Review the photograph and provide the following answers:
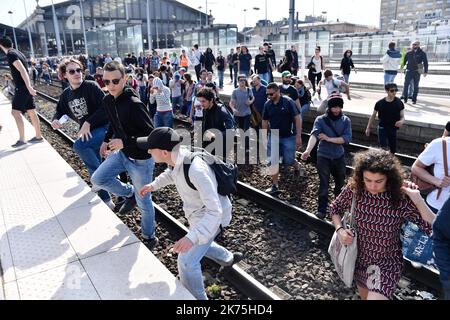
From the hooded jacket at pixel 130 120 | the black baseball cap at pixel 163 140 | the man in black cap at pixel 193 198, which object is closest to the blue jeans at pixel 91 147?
the hooded jacket at pixel 130 120

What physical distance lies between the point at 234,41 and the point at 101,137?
26.2 meters

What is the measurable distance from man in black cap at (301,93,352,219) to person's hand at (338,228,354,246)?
2441mm

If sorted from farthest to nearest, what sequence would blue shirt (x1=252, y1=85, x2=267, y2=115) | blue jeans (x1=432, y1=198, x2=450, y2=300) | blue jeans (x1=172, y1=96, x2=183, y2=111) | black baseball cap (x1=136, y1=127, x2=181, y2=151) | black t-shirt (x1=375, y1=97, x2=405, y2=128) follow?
blue jeans (x1=172, y1=96, x2=183, y2=111), blue shirt (x1=252, y1=85, x2=267, y2=115), black t-shirt (x1=375, y1=97, x2=405, y2=128), black baseball cap (x1=136, y1=127, x2=181, y2=151), blue jeans (x1=432, y1=198, x2=450, y2=300)

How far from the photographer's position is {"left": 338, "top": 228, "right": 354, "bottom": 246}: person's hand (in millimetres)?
3033

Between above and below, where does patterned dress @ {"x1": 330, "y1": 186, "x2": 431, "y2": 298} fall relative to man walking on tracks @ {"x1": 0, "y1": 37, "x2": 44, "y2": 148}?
below

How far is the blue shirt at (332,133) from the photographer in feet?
18.1

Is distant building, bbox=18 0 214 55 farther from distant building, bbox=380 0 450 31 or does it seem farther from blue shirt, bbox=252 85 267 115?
distant building, bbox=380 0 450 31

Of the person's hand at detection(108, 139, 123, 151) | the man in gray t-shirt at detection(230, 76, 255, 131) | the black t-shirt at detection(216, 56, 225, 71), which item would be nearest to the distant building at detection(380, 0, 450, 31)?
the black t-shirt at detection(216, 56, 225, 71)

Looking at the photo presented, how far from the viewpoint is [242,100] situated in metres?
9.17

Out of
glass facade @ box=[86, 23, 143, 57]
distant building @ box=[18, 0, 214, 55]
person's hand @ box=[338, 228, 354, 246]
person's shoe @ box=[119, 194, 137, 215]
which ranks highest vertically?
distant building @ box=[18, 0, 214, 55]

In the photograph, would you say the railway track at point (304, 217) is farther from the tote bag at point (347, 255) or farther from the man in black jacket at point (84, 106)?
the man in black jacket at point (84, 106)

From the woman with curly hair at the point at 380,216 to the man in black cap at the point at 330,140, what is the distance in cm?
245

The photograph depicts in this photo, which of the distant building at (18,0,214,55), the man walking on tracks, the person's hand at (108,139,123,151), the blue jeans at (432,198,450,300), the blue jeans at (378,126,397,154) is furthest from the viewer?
the distant building at (18,0,214,55)
